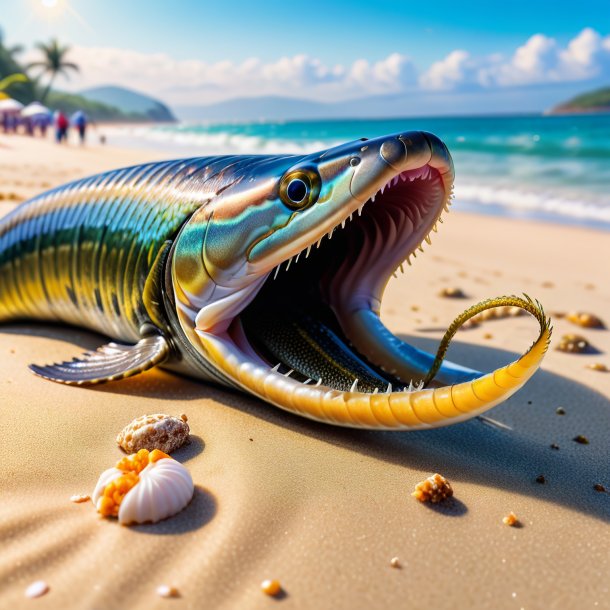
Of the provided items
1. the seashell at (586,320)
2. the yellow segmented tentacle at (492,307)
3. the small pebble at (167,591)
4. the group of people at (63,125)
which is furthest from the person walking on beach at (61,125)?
the small pebble at (167,591)

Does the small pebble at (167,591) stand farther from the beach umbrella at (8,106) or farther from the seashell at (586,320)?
the beach umbrella at (8,106)

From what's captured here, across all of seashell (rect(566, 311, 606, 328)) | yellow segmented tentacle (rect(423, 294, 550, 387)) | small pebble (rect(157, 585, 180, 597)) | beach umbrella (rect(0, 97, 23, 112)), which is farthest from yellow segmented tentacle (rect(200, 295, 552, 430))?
beach umbrella (rect(0, 97, 23, 112))

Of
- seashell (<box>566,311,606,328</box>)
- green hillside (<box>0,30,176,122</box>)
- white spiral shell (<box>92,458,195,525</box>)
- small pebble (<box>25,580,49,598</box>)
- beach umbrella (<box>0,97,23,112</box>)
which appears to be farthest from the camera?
green hillside (<box>0,30,176,122</box>)

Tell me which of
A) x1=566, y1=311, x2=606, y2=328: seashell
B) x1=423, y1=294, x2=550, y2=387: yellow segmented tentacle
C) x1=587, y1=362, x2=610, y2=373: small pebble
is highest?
x1=423, y1=294, x2=550, y2=387: yellow segmented tentacle

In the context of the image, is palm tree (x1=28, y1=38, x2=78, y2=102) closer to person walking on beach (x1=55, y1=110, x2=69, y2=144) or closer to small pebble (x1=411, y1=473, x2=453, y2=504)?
person walking on beach (x1=55, y1=110, x2=69, y2=144)

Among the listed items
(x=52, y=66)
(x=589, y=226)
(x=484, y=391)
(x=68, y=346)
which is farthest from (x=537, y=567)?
(x=52, y=66)

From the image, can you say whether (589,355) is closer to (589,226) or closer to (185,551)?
(185,551)

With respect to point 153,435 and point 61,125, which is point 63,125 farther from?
point 153,435
